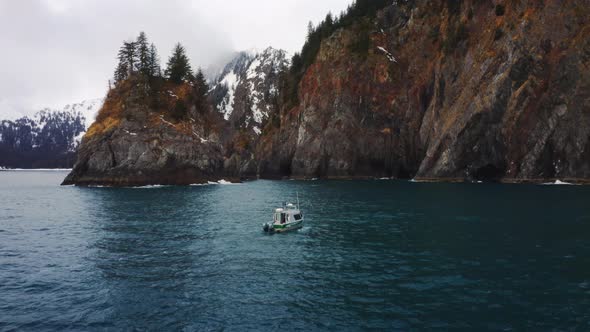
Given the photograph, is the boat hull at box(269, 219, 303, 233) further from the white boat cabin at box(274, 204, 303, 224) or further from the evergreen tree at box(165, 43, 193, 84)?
the evergreen tree at box(165, 43, 193, 84)

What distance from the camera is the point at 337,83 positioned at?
418 ft

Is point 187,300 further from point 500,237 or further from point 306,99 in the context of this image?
point 306,99

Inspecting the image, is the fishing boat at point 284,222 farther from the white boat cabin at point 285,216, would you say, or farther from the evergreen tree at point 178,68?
the evergreen tree at point 178,68

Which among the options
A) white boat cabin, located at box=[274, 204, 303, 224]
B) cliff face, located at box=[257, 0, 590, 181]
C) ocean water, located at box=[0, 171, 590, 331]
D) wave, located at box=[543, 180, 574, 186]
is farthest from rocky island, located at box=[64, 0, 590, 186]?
white boat cabin, located at box=[274, 204, 303, 224]

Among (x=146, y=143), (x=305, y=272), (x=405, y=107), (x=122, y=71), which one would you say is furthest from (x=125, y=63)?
(x=305, y=272)

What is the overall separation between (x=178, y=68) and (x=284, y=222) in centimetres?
8586

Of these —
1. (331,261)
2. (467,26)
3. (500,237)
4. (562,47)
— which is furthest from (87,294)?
(467,26)

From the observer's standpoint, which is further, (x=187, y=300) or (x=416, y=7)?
(x=416, y=7)

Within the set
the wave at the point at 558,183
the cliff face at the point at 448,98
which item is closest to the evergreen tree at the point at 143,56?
the cliff face at the point at 448,98

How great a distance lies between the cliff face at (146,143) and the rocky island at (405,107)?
312 mm

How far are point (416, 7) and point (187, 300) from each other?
418ft

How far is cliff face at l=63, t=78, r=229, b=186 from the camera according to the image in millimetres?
90375

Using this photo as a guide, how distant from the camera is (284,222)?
36688 mm

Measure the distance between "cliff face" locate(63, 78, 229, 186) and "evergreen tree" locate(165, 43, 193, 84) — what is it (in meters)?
4.60
